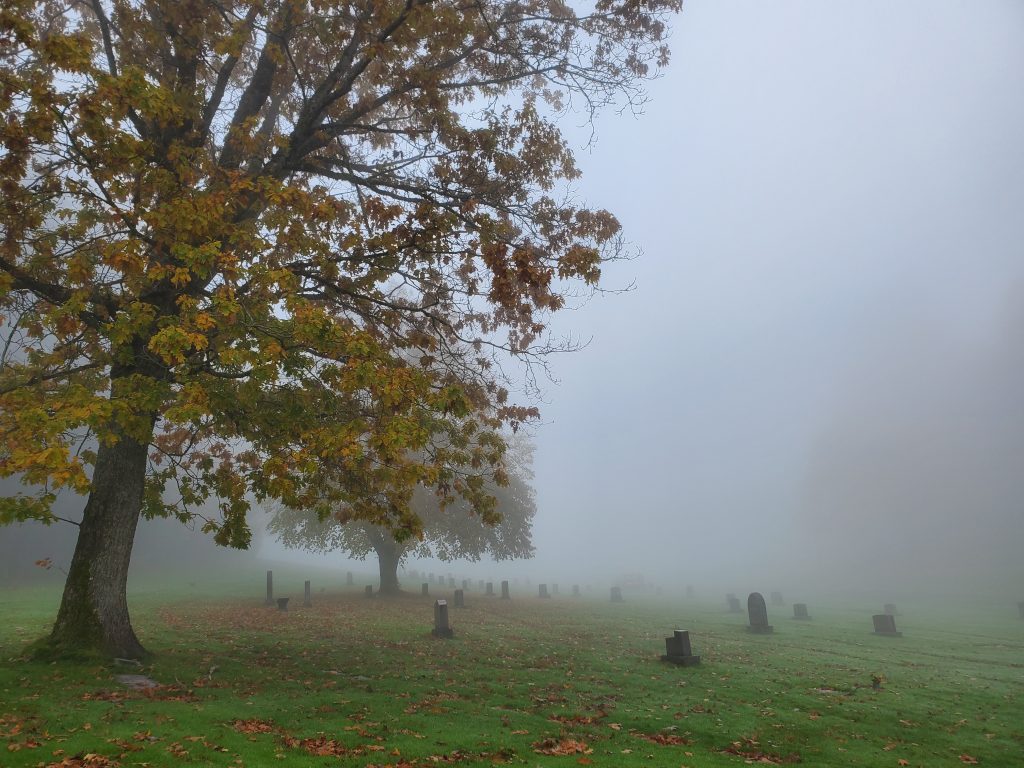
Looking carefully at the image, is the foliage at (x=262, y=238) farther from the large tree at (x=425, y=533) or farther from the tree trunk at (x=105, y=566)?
the large tree at (x=425, y=533)

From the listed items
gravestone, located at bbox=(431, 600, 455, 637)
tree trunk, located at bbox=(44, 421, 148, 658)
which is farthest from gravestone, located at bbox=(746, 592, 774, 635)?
tree trunk, located at bbox=(44, 421, 148, 658)

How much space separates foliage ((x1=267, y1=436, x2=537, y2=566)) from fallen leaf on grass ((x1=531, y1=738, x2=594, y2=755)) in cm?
2273

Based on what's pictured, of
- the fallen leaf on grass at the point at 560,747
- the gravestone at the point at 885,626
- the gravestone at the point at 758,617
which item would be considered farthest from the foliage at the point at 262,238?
the gravestone at the point at 885,626

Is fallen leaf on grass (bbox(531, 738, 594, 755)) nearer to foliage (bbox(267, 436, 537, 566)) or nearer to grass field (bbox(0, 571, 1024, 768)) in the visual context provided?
grass field (bbox(0, 571, 1024, 768))

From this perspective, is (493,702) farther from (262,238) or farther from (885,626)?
(885,626)

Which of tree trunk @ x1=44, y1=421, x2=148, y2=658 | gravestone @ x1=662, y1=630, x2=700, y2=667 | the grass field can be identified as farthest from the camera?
gravestone @ x1=662, y1=630, x2=700, y2=667

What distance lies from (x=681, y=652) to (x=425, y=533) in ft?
75.7

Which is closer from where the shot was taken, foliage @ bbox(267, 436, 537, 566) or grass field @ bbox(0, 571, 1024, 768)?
grass field @ bbox(0, 571, 1024, 768)

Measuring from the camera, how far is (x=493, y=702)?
10.1 meters

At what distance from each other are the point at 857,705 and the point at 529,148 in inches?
520

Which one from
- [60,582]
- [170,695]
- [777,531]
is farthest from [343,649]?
[777,531]

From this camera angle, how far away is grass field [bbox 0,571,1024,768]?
23.3 ft

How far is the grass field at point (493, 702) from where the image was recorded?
709cm

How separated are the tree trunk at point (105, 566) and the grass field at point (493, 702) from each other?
734mm
